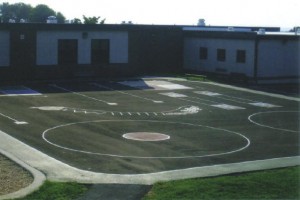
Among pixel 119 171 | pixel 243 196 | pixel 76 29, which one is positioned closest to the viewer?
pixel 243 196

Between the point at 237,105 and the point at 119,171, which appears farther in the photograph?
the point at 237,105

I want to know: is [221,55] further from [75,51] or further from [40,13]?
[40,13]

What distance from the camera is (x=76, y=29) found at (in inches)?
1865

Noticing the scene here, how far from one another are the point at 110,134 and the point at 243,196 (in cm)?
1063

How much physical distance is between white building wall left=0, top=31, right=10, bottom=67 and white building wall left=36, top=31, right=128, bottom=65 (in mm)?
2612

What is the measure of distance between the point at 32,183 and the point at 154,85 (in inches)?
1134

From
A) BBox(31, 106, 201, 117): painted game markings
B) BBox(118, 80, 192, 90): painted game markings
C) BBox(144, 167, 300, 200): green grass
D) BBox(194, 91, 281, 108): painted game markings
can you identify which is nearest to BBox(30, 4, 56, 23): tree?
BBox(118, 80, 192, 90): painted game markings

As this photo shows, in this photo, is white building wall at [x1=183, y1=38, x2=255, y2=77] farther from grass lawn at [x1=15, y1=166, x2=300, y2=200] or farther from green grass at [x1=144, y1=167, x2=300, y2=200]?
grass lawn at [x1=15, y1=166, x2=300, y2=200]

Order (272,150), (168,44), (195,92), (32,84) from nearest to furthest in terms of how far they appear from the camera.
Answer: (272,150)
(195,92)
(32,84)
(168,44)

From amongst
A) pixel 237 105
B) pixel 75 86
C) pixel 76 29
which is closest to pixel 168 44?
pixel 76 29

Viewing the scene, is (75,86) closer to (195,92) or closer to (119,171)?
(195,92)

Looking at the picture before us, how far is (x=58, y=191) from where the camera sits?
47.9 feet

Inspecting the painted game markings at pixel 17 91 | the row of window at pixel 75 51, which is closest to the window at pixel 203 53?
the row of window at pixel 75 51

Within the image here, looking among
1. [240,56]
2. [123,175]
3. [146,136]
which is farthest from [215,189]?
[240,56]
